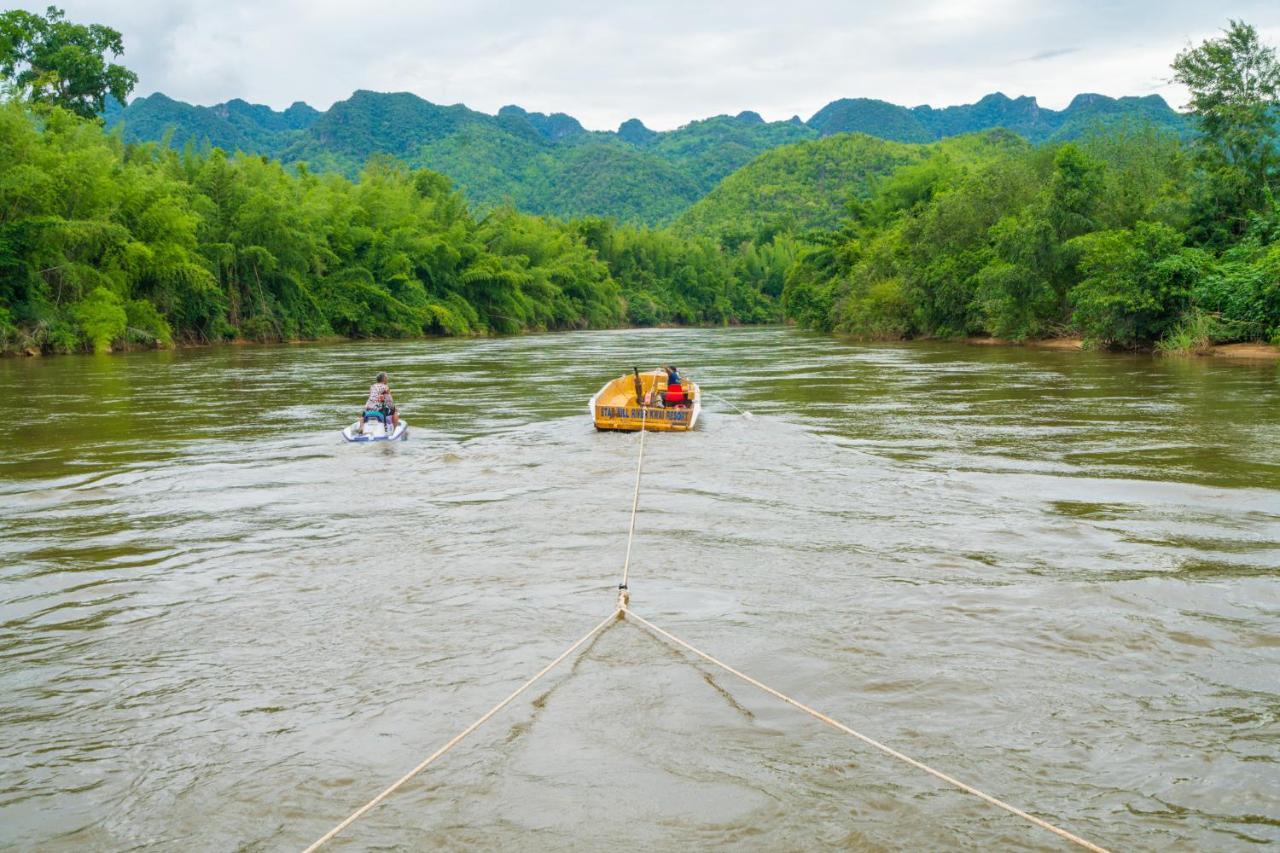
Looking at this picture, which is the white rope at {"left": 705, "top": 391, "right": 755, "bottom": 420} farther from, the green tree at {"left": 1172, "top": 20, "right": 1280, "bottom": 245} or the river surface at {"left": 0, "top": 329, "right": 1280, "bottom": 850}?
the green tree at {"left": 1172, "top": 20, "right": 1280, "bottom": 245}

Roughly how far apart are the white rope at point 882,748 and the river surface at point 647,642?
0.05 metres

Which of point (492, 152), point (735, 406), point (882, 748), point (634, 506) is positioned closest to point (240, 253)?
point (735, 406)

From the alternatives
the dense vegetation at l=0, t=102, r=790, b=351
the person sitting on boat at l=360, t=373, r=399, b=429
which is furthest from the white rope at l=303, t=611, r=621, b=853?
the dense vegetation at l=0, t=102, r=790, b=351

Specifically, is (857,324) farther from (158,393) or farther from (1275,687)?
(1275,687)

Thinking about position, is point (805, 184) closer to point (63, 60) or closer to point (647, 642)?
point (63, 60)

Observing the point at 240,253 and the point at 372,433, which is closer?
the point at 372,433

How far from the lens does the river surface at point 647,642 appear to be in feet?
14.6

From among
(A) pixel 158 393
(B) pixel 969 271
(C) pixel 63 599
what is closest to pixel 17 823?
(C) pixel 63 599

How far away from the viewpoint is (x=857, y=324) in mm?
56562

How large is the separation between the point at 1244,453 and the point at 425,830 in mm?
12780

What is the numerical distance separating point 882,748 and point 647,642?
2.07m

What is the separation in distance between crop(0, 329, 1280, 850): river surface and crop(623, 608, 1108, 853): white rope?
0.05 m

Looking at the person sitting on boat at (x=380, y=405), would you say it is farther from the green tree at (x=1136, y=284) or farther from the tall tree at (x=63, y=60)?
the tall tree at (x=63, y=60)

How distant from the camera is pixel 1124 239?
35.4m
